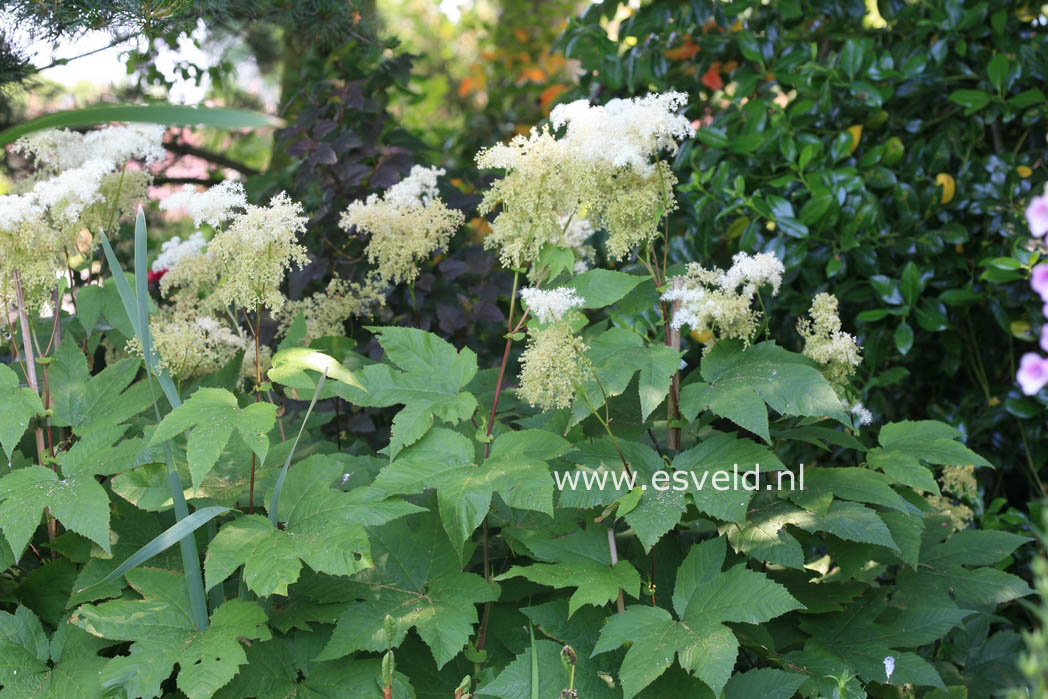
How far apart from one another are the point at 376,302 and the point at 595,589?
1376 millimetres

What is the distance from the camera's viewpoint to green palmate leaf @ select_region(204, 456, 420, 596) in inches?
61.0

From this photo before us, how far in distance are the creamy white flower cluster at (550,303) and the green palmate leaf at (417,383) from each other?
22 cm

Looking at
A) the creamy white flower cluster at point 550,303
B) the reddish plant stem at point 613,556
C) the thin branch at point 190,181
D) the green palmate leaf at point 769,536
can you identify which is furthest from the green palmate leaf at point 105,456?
the thin branch at point 190,181

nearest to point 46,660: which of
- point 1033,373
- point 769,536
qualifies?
point 769,536

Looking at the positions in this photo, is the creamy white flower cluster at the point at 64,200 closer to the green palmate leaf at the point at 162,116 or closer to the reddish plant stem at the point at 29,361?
the reddish plant stem at the point at 29,361

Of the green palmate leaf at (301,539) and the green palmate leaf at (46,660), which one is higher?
the green palmate leaf at (301,539)

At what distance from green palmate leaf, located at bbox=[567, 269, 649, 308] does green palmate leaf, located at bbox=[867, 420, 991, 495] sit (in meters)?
0.63

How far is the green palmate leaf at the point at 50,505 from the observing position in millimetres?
1645

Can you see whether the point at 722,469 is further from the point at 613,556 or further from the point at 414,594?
the point at 414,594

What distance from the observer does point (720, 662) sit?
1461 mm

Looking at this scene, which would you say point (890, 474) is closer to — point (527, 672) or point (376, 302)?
point (527, 672)

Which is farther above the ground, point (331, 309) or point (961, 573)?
point (331, 309)

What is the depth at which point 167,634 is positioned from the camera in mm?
1658

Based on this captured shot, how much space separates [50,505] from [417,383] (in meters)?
0.69
